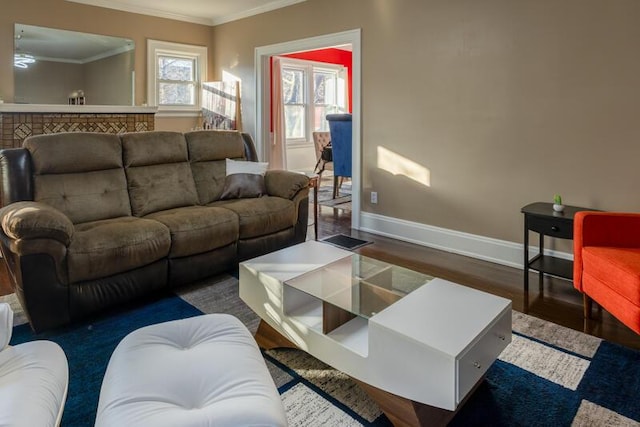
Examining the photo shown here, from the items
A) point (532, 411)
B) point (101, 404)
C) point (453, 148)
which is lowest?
point (532, 411)

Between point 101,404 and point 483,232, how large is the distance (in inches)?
124

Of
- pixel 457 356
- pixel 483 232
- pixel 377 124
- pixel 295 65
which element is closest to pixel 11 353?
pixel 457 356

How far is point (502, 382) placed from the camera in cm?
188

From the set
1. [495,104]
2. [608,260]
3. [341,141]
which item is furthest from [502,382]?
[341,141]

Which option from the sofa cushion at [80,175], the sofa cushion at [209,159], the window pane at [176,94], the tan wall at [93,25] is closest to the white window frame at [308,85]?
the tan wall at [93,25]

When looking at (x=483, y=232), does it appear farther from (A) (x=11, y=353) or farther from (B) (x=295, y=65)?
(B) (x=295, y=65)

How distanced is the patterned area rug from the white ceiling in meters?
4.14

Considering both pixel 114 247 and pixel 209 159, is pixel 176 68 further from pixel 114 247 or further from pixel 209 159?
pixel 114 247

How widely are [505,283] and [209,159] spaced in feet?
8.42

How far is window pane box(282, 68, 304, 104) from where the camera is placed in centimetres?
816

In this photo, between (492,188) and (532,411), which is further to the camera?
(492,188)

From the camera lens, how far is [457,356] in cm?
132

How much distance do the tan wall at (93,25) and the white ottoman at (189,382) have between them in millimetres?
4713

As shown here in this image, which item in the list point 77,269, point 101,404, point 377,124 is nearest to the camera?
point 101,404
